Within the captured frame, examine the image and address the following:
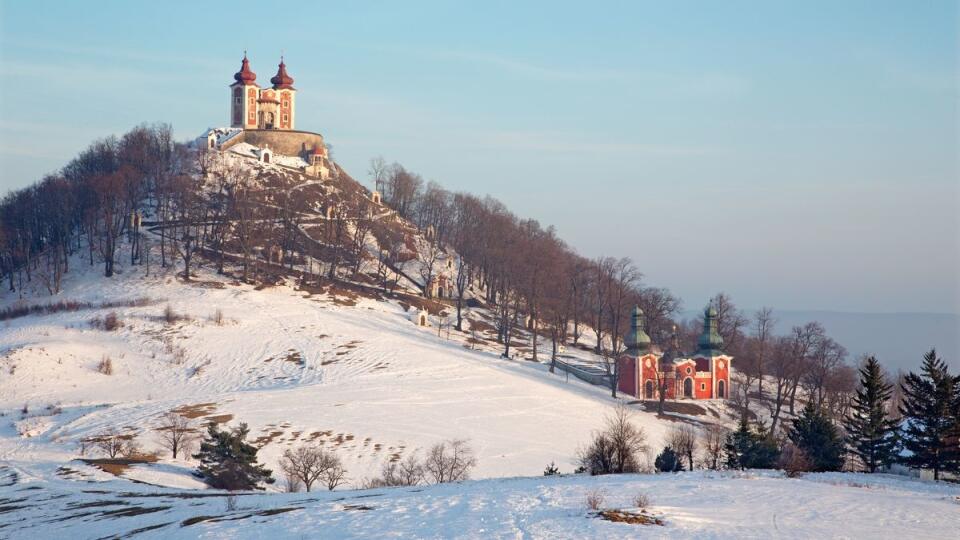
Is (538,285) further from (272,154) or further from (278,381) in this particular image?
(272,154)

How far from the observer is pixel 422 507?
23.6m

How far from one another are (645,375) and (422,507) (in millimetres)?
46344

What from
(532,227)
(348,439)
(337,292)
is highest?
(532,227)

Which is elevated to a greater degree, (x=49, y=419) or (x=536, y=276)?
(x=536, y=276)

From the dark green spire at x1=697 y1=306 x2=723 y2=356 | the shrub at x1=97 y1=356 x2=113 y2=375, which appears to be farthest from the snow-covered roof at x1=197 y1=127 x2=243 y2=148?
the dark green spire at x1=697 y1=306 x2=723 y2=356

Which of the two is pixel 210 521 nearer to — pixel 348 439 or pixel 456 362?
pixel 348 439

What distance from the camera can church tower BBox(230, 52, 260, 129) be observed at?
390 feet

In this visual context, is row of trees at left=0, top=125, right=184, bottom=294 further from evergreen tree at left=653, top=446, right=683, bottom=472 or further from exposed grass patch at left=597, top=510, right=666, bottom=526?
exposed grass patch at left=597, top=510, right=666, bottom=526

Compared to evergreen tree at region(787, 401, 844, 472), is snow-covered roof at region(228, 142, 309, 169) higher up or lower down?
higher up

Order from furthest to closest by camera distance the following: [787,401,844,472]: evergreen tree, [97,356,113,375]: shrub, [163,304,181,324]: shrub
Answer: [163,304,181,324]: shrub
[97,356,113,375]: shrub
[787,401,844,472]: evergreen tree

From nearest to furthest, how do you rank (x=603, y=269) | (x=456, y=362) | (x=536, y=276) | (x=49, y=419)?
1. (x=49, y=419)
2. (x=456, y=362)
3. (x=536, y=276)
4. (x=603, y=269)

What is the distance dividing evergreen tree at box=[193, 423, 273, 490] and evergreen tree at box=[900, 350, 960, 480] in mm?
24224

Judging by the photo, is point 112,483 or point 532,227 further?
point 532,227

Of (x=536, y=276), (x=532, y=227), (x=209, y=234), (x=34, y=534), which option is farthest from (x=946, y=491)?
(x=532, y=227)
